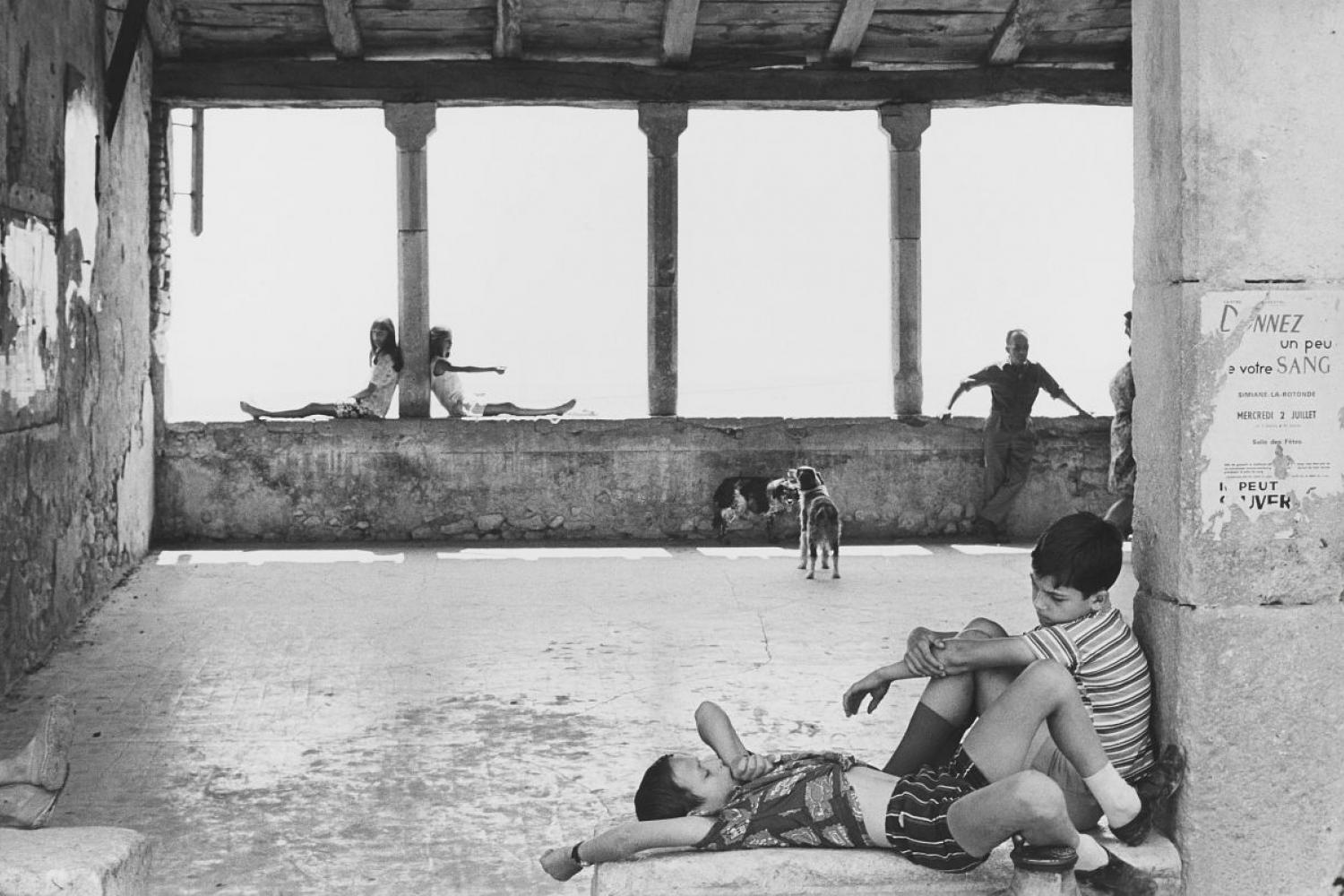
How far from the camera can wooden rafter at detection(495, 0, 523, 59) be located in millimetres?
10914

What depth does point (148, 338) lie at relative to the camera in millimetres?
11109

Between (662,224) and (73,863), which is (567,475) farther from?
(73,863)

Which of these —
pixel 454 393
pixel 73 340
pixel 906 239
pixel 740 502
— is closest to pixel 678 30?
pixel 906 239

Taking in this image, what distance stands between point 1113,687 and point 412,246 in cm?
870

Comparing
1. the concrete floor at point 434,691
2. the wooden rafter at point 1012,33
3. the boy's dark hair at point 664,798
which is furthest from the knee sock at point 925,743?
the wooden rafter at point 1012,33

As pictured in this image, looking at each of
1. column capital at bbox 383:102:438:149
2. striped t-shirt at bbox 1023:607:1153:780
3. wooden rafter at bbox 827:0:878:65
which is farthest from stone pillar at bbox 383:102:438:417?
striped t-shirt at bbox 1023:607:1153:780

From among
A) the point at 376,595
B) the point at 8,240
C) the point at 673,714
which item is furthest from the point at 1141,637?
the point at 376,595

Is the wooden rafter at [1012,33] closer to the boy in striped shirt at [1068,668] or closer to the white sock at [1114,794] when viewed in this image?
the boy in striped shirt at [1068,668]

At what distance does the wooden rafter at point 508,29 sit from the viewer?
35.8 ft

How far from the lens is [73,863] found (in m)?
3.08

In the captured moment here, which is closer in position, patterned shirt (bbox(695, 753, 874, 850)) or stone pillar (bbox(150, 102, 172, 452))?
patterned shirt (bbox(695, 753, 874, 850))

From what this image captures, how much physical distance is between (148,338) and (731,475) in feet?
14.7

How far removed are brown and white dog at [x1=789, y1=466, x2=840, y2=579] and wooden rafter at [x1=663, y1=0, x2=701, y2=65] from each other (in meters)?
3.50

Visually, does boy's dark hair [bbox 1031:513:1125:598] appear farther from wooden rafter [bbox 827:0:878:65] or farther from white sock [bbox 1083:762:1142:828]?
wooden rafter [bbox 827:0:878:65]
